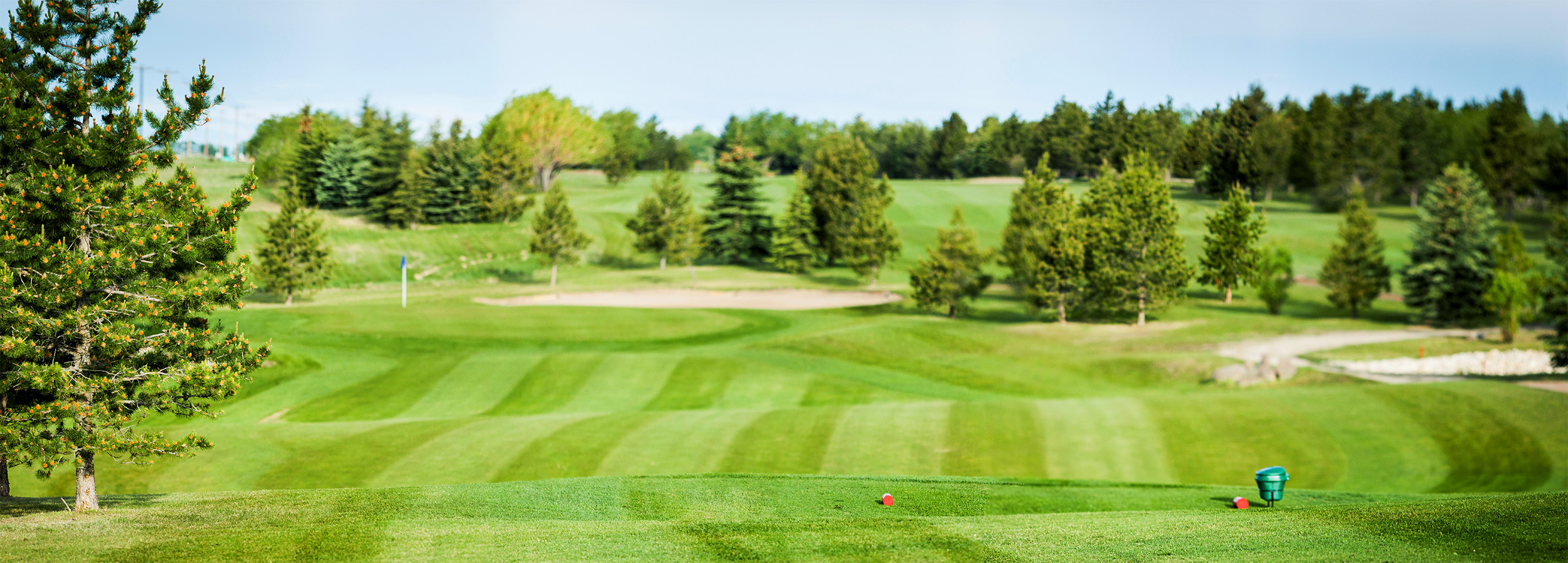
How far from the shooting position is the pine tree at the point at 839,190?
7175cm

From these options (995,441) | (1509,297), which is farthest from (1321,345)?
(995,441)

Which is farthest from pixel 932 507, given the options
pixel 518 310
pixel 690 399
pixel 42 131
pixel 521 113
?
pixel 521 113

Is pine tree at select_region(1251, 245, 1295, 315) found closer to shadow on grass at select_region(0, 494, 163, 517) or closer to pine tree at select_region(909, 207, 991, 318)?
pine tree at select_region(909, 207, 991, 318)

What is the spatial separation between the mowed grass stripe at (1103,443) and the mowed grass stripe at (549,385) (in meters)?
13.4

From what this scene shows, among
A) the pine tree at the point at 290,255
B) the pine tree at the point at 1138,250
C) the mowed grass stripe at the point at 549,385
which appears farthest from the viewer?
the pine tree at the point at 290,255

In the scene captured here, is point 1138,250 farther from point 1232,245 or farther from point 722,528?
point 722,528

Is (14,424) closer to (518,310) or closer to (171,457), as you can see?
(171,457)

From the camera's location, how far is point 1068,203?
47.8 meters

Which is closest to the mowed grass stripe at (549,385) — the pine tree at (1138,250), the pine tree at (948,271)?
the pine tree at (948,271)

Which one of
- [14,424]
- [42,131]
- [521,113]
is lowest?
[14,424]

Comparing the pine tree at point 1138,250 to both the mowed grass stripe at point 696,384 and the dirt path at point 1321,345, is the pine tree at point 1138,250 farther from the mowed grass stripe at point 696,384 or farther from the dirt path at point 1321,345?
the mowed grass stripe at point 696,384

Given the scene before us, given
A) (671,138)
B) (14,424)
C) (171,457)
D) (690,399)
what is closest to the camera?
(14,424)

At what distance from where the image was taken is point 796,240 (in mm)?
71750

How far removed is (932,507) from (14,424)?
11613mm
